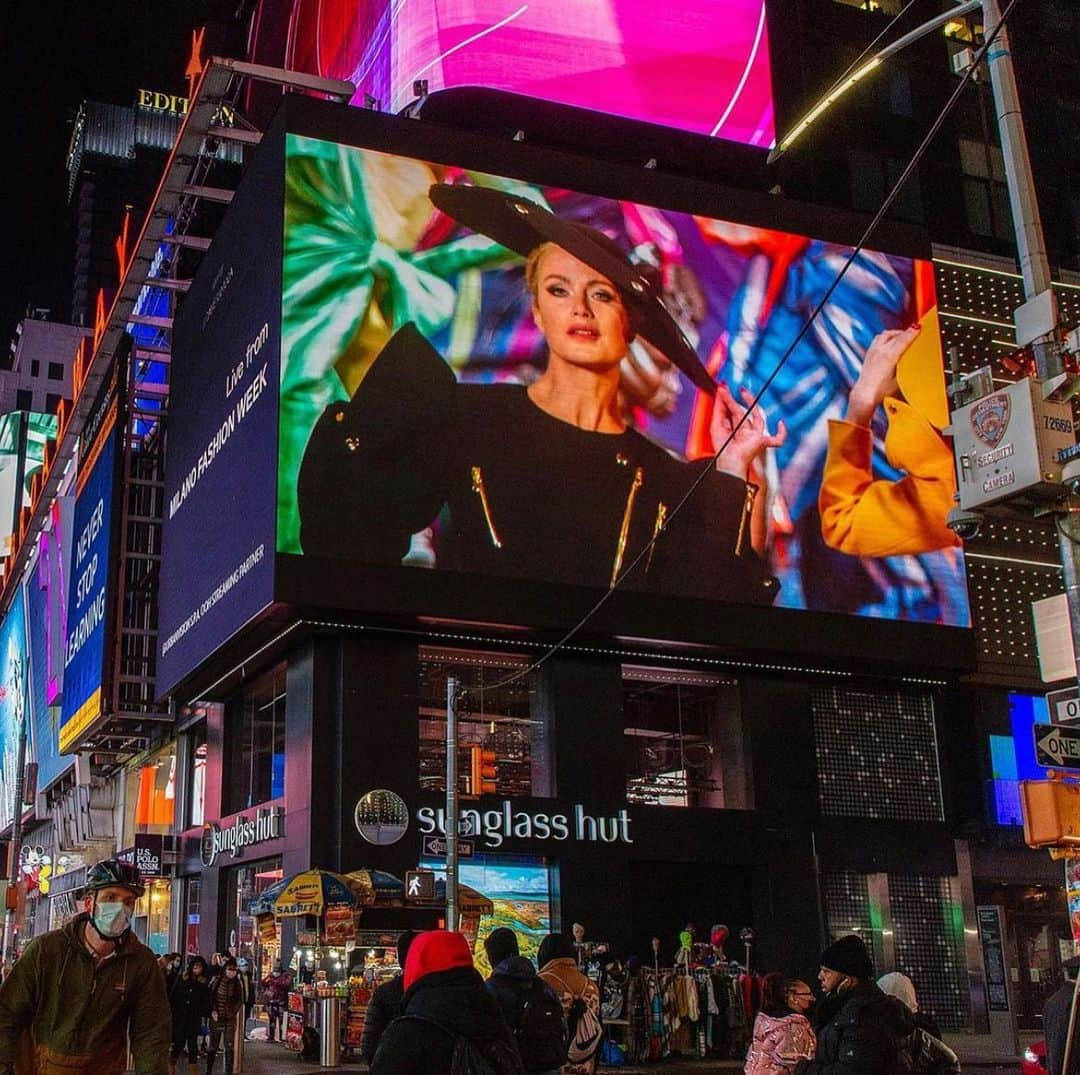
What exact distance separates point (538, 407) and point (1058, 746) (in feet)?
73.2

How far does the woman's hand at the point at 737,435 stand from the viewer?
3331 cm

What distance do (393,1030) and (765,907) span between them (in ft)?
91.2

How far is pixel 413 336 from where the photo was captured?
3102 centimetres

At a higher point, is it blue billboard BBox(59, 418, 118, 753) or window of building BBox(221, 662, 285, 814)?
blue billboard BBox(59, 418, 118, 753)

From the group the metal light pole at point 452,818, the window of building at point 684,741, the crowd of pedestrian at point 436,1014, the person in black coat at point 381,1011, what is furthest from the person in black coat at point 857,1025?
the window of building at point 684,741

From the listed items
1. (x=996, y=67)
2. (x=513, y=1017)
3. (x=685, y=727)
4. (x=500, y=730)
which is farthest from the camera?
(x=685, y=727)

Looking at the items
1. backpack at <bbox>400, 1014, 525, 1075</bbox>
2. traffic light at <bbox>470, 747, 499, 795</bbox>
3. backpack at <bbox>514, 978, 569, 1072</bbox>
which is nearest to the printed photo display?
traffic light at <bbox>470, 747, 499, 795</bbox>

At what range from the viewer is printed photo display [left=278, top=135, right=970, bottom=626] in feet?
99.2

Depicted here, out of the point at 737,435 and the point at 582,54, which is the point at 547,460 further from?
the point at 582,54

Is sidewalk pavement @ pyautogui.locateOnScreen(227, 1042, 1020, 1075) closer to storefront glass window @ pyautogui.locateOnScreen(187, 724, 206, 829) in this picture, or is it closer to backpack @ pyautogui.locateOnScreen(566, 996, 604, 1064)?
storefront glass window @ pyautogui.locateOnScreen(187, 724, 206, 829)

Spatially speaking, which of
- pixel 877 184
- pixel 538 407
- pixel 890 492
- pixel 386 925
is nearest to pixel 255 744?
pixel 386 925

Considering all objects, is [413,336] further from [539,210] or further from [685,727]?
[685,727]

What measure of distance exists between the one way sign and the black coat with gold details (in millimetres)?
20412

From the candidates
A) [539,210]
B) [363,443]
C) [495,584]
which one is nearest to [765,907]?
[495,584]
